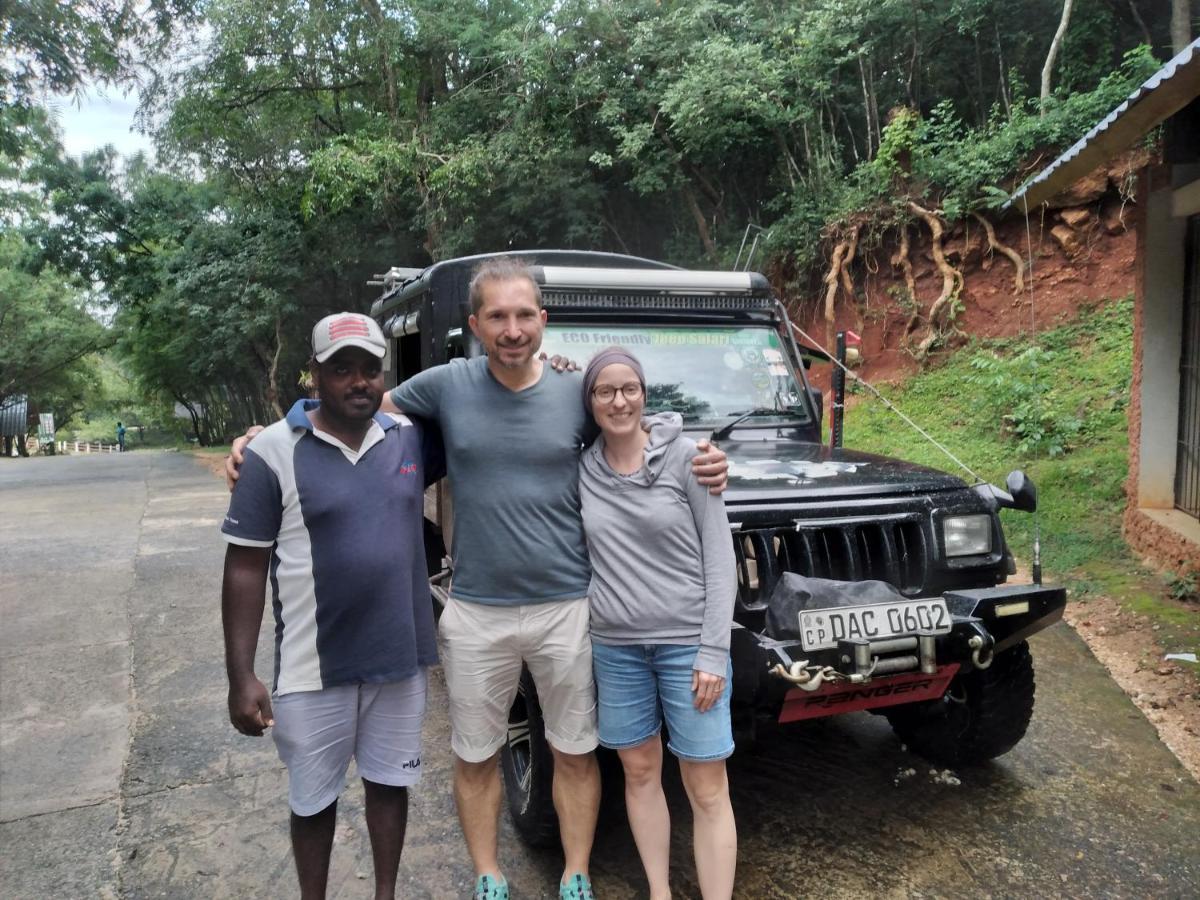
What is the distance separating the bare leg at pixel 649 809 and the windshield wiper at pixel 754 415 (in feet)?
5.29

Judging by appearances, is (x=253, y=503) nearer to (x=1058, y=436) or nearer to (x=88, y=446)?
(x=1058, y=436)

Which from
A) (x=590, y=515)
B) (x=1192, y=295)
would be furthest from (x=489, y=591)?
(x=1192, y=295)

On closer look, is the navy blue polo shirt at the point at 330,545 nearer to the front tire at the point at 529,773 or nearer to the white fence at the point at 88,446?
the front tire at the point at 529,773

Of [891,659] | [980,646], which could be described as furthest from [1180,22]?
[891,659]

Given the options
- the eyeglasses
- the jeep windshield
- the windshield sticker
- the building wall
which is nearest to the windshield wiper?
the jeep windshield

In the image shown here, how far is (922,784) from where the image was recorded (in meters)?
3.59

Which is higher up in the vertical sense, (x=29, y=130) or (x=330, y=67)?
(x=330, y=67)

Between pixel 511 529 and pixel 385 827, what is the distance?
91cm

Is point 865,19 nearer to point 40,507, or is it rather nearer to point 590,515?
point 590,515

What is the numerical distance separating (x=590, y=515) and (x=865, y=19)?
12644 millimetres

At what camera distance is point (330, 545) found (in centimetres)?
229

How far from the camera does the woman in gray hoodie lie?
2447 mm

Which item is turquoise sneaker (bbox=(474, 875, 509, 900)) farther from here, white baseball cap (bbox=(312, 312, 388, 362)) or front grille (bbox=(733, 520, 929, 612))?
white baseball cap (bbox=(312, 312, 388, 362))

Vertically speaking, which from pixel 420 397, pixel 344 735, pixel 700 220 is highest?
pixel 700 220
